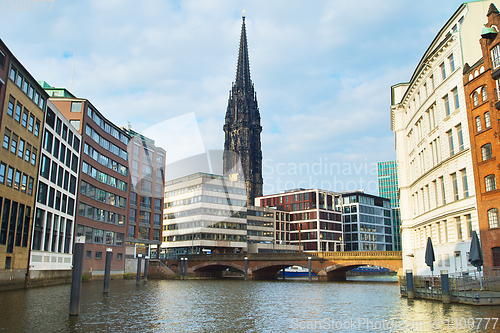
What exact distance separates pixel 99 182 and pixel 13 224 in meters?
32.0

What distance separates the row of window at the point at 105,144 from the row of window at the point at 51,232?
15.1 metres

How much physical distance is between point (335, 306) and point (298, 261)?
5164cm

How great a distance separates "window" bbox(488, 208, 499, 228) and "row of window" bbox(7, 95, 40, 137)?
146 ft

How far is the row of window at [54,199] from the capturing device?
5322cm

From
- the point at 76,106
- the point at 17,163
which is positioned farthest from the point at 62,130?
the point at 17,163

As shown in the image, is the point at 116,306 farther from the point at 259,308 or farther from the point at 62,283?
the point at 62,283

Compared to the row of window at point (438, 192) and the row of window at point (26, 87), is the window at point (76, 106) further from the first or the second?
the row of window at point (438, 192)

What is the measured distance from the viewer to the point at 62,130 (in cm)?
5912

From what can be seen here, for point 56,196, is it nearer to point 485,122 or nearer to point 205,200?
point 485,122

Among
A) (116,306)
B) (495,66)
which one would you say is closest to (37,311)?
(116,306)

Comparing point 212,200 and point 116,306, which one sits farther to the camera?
point 212,200

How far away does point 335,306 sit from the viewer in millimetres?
29938

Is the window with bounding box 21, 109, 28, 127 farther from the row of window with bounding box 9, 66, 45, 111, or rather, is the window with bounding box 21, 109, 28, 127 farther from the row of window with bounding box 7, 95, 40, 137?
the row of window with bounding box 9, 66, 45, 111

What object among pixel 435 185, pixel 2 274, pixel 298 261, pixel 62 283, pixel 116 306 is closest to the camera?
pixel 116 306
